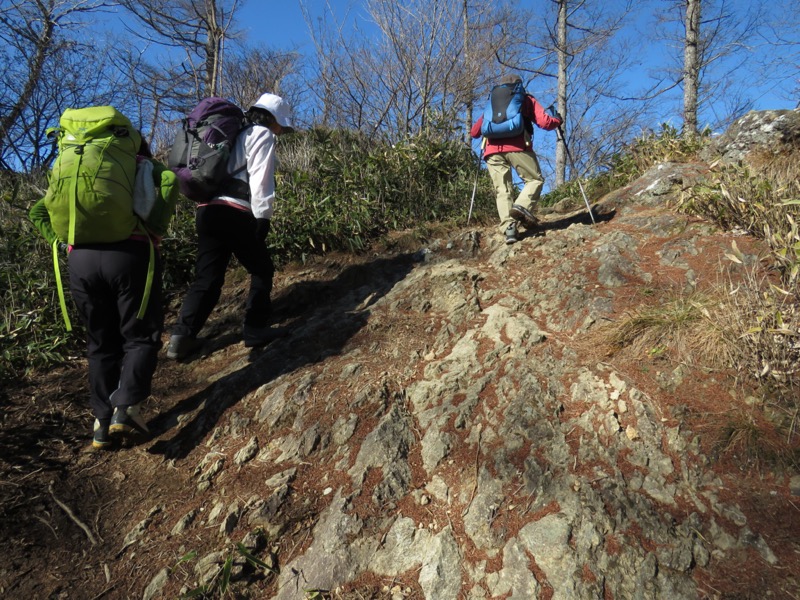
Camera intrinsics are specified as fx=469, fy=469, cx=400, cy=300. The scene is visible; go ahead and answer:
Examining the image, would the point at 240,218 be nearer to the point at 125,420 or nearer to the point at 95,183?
the point at 95,183

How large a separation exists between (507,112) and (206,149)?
3.18 m

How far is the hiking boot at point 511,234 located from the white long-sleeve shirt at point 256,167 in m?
2.68

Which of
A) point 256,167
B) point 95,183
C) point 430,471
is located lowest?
point 430,471

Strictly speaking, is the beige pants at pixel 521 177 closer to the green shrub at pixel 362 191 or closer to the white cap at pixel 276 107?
the green shrub at pixel 362 191

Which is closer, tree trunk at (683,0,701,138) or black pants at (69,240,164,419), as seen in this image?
black pants at (69,240,164,419)

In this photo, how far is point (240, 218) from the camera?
3.62 m

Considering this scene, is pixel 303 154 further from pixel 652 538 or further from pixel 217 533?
pixel 652 538

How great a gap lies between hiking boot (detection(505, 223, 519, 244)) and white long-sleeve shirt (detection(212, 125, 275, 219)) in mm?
2678

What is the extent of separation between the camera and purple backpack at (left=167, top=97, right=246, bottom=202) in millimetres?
3426

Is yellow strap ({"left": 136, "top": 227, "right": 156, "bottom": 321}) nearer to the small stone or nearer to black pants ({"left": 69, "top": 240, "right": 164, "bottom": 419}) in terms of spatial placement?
black pants ({"left": 69, "top": 240, "right": 164, "bottom": 419})

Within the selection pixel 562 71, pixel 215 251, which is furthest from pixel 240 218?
pixel 562 71

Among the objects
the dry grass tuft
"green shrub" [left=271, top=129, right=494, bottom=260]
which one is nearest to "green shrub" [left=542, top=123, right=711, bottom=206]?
"green shrub" [left=271, top=129, right=494, bottom=260]

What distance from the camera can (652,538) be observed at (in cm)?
Answer: 216

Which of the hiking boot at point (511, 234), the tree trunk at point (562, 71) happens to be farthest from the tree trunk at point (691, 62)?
the hiking boot at point (511, 234)
